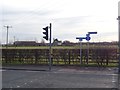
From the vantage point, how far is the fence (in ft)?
89.5

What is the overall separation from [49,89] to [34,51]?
17.6 metres

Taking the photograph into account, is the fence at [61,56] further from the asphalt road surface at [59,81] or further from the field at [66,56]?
the asphalt road surface at [59,81]

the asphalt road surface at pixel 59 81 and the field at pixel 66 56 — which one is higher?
the field at pixel 66 56

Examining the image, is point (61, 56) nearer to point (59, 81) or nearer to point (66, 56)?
point (66, 56)

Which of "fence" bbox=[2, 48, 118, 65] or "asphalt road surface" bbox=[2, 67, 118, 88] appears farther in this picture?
"fence" bbox=[2, 48, 118, 65]

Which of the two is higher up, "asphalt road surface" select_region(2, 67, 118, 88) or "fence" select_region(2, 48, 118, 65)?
"fence" select_region(2, 48, 118, 65)

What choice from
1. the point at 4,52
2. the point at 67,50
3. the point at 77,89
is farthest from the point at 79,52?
the point at 77,89

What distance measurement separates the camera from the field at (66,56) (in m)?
27.2

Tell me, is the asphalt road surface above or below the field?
below

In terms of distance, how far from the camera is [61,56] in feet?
94.7

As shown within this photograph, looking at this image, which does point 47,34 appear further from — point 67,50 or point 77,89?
point 77,89

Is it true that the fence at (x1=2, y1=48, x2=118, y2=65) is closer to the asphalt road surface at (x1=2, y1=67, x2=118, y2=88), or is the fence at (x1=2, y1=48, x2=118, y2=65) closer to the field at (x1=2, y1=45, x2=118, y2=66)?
the field at (x1=2, y1=45, x2=118, y2=66)

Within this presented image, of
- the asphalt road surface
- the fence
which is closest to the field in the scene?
the fence

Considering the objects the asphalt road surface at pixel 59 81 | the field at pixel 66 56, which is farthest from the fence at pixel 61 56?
the asphalt road surface at pixel 59 81
